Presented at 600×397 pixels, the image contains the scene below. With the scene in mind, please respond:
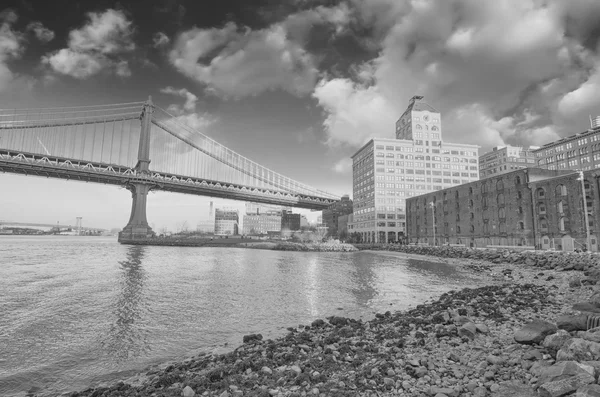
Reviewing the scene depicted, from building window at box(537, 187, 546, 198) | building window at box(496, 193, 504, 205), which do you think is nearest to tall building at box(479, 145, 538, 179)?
building window at box(496, 193, 504, 205)

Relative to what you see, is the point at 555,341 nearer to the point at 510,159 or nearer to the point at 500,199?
the point at 500,199

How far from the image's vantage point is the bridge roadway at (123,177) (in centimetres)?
7631

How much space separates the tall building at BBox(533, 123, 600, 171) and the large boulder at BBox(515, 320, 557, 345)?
415ft

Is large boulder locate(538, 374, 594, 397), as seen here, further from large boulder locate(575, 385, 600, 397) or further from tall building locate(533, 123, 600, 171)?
tall building locate(533, 123, 600, 171)

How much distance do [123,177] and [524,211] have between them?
3768 inches

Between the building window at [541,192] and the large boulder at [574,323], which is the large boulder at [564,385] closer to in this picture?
the large boulder at [574,323]

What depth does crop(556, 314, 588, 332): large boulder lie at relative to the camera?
31.0ft

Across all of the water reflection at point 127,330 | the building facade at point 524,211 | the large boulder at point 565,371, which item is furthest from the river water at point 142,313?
the building facade at point 524,211

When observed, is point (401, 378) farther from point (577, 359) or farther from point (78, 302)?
point (78, 302)

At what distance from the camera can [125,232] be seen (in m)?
91.9

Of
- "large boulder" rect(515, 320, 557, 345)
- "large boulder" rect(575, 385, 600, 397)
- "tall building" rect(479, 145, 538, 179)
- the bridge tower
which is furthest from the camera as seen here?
"tall building" rect(479, 145, 538, 179)

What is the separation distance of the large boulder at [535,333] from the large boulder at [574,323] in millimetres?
1182

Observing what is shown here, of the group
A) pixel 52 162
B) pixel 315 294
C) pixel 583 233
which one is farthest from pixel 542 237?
pixel 52 162

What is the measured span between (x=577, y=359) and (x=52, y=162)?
337 feet
